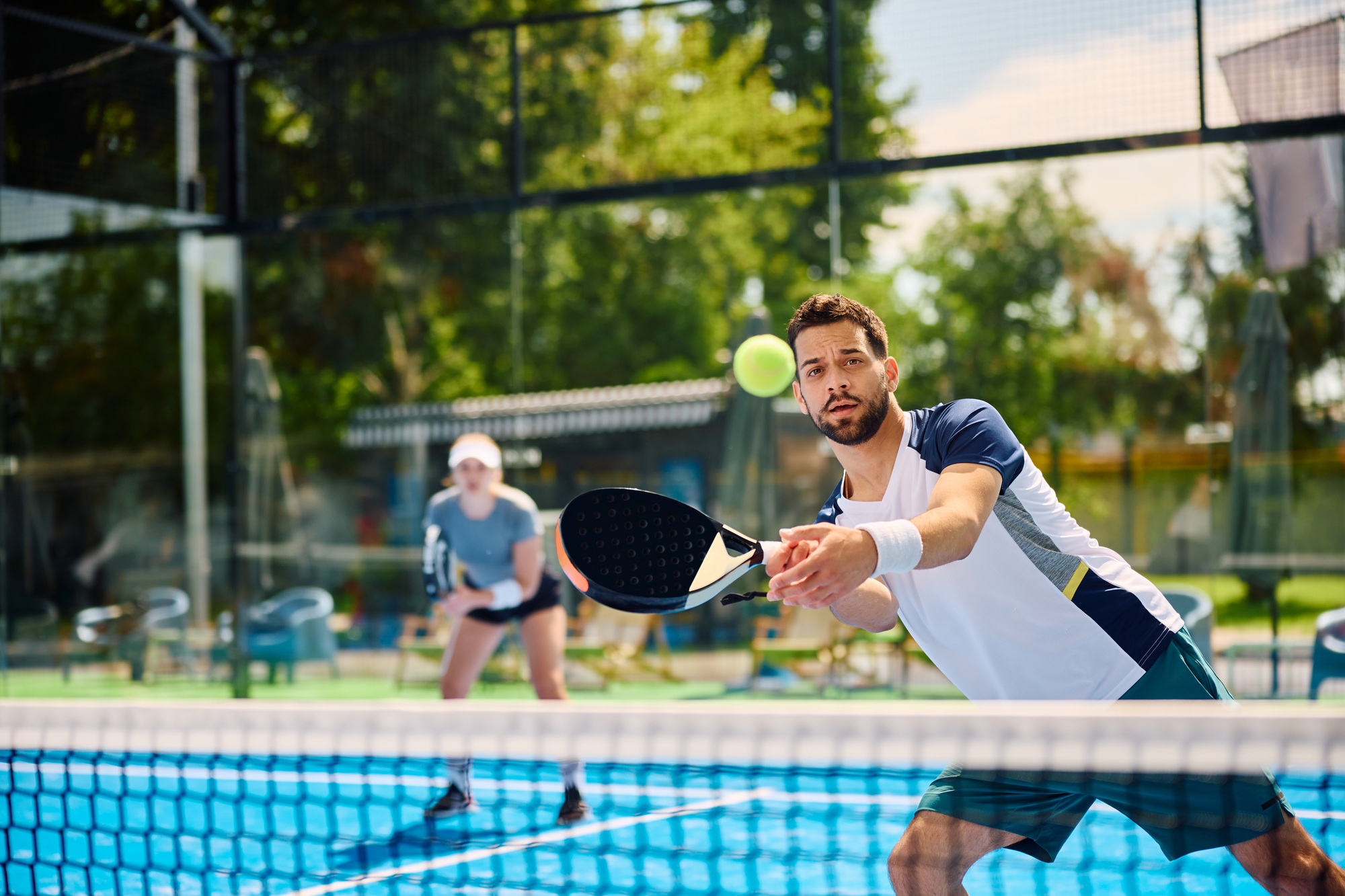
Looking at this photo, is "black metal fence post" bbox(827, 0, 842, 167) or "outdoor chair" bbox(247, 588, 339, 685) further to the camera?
"outdoor chair" bbox(247, 588, 339, 685)

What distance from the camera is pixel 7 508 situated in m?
9.09

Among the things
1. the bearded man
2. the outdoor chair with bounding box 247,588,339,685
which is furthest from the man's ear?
the outdoor chair with bounding box 247,588,339,685

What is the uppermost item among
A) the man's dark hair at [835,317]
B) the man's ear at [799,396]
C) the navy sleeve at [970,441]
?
the man's dark hair at [835,317]

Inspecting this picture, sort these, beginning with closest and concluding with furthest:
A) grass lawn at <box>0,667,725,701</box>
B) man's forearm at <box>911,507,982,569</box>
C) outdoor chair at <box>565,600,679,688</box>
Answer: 1. man's forearm at <box>911,507,982,569</box>
2. grass lawn at <box>0,667,725,701</box>
3. outdoor chair at <box>565,600,679,688</box>

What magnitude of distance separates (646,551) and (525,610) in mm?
3245

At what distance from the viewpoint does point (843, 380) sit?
239cm

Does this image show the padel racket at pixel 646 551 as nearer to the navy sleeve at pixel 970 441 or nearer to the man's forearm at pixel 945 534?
the man's forearm at pixel 945 534

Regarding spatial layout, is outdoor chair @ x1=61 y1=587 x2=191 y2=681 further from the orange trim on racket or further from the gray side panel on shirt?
the gray side panel on shirt

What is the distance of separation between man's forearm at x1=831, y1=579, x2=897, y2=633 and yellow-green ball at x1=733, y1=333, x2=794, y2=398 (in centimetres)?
512

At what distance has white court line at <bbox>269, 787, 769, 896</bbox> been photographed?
409 cm

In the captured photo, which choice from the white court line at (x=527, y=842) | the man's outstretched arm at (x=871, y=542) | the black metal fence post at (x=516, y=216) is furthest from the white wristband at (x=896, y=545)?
the black metal fence post at (x=516, y=216)

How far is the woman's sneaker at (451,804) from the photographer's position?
5031 mm

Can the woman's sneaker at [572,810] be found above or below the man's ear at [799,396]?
below

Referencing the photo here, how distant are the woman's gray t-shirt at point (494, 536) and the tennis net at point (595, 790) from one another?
3.05ft
